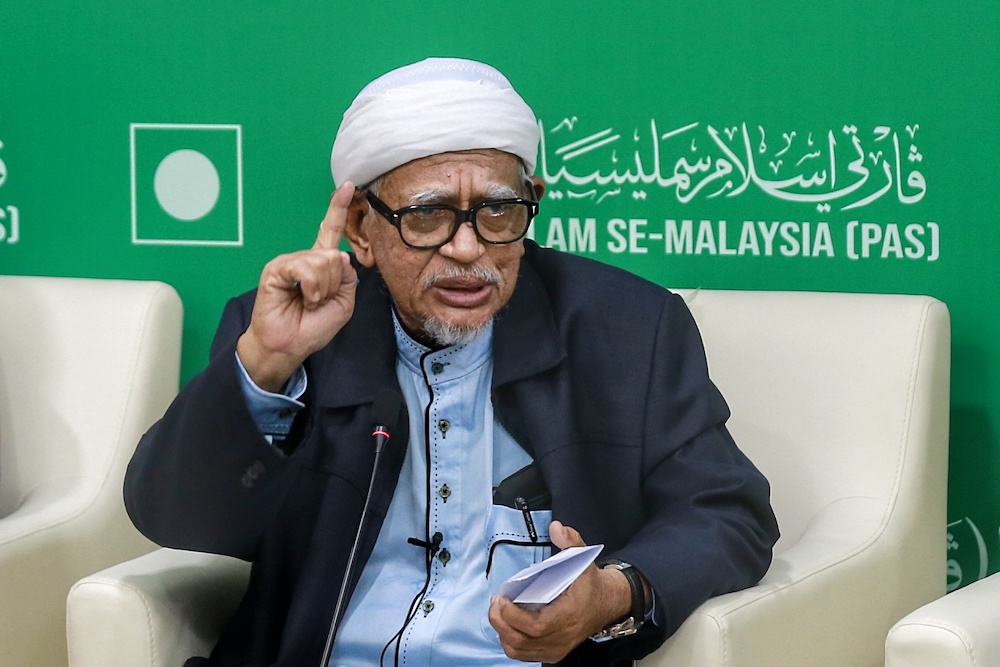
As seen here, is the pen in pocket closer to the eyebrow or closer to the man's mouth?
the man's mouth

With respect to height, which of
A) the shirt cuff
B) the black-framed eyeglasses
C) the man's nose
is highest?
the black-framed eyeglasses

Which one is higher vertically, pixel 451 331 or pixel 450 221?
pixel 450 221

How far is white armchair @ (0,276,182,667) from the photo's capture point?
274cm

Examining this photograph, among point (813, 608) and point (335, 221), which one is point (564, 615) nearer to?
point (813, 608)

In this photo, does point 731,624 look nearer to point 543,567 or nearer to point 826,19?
point 543,567

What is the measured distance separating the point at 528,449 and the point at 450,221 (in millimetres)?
377

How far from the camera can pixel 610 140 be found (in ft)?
9.09

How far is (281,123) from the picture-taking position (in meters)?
3.03

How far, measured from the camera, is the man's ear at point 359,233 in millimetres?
2225

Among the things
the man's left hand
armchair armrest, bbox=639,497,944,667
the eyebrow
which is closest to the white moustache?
the eyebrow

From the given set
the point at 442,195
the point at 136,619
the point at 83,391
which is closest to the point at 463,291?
the point at 442,195

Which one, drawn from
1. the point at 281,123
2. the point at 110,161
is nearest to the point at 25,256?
the point at 110,161

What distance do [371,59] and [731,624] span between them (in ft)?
5.22

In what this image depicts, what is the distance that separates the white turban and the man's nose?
0.13 m
